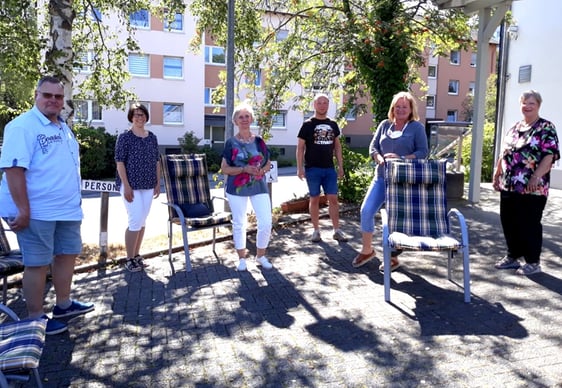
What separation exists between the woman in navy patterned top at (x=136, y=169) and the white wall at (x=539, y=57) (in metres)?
9.91

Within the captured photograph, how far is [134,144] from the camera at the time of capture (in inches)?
222

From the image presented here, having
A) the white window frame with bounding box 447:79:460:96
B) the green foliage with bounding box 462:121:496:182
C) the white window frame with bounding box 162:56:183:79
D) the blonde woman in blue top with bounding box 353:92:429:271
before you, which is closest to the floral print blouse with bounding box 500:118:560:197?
the blonde woman in blue top with bounding box 353:92:429:271

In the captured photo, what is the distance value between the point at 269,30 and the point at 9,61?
5.97 meters

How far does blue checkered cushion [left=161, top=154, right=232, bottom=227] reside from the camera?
20.9 feet

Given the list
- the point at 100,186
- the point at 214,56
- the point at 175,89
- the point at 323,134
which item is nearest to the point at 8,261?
the point at 100,186

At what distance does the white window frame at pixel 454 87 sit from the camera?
45531mm

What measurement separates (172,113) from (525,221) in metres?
28.6

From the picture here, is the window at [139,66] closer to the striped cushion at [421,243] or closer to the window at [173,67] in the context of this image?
the window at [173,67]

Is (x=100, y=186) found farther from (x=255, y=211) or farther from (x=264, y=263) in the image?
(x=264, y=263)

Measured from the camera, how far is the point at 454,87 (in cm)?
4594

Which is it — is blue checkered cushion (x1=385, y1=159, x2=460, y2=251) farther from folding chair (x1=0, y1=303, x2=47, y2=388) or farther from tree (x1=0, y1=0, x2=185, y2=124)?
tree (x1=0, y1=0, x2=185, y2=124)

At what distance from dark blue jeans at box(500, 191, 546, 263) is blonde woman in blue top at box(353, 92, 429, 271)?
100 centimetres

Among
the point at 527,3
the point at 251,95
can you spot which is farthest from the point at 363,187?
the point at 527,3

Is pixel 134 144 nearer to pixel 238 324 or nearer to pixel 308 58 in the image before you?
pixel 238 324
